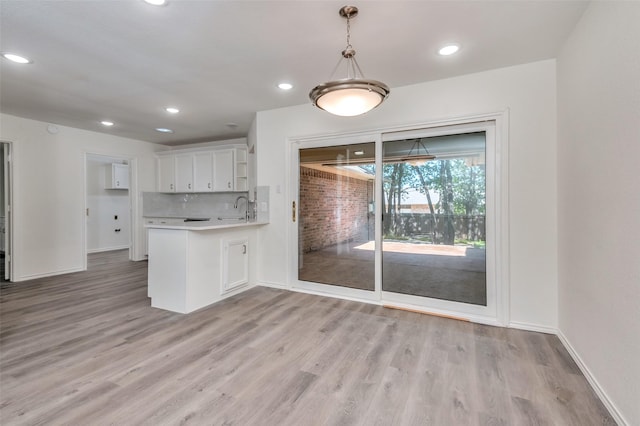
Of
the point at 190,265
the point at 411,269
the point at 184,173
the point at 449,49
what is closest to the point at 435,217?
the point at 411,269

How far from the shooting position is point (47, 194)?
15.7 ft

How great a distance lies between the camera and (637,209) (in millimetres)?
1477

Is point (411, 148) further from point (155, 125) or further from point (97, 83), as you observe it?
point (155, 125)

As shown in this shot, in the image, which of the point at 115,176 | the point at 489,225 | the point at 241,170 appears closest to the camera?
the point at 489,225

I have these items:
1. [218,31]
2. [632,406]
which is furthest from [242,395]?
[218,31]

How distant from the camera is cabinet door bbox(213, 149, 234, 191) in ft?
18.3

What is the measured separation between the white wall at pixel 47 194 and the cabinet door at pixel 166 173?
1.10 metres

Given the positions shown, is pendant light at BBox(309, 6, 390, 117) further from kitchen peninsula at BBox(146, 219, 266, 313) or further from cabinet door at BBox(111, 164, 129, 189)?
cabinet door at BBox(111, 164, 129, 189)

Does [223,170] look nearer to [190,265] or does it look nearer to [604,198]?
[190,265]

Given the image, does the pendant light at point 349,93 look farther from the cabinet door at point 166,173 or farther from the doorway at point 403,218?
the cabinet door at point 166,173

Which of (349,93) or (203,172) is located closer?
(349,93)

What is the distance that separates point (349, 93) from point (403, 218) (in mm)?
1921

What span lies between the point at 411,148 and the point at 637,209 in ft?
7.05

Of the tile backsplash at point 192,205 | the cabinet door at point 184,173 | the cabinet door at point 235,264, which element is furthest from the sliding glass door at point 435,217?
the cabinet door at point 184,173
